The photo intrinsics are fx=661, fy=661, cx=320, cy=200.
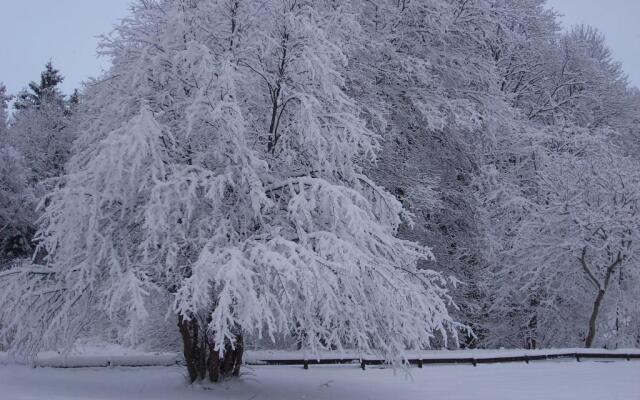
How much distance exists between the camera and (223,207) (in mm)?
10734

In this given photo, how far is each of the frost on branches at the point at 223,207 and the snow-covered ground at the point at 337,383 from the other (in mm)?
818

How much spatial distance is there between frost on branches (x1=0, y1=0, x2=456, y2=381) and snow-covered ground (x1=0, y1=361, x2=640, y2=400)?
818mm

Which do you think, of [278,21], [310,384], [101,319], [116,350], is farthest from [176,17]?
[116,350]

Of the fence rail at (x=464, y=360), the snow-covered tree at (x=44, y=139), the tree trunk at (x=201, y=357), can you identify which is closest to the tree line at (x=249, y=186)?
the tree trunk at (x=201, y=357)

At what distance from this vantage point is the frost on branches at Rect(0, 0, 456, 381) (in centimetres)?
944

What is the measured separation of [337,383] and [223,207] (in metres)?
4.62

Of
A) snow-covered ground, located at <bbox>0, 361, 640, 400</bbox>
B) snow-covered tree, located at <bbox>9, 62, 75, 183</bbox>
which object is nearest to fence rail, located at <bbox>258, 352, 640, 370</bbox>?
snow-covered ground, located at <bbox>0, 361, 640, 400</bbox>

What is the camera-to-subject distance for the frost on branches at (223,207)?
372 inches

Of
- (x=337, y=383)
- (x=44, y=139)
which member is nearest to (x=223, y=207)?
(x=337, y=383)

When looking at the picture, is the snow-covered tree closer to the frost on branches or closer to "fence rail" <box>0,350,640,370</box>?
"fence rail" <box>0,350,640,370</box>

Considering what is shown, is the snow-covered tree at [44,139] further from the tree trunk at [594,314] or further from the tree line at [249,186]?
the tree trunk at [594,314]

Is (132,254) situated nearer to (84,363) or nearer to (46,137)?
(84,363)

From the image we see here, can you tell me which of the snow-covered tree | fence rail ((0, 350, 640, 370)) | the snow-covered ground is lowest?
the snow-covered ground

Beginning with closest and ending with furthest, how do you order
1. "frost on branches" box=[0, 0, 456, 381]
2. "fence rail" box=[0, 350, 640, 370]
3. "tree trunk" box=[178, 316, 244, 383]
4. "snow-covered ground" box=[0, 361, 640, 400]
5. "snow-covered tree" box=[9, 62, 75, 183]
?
"frost on branches" box=[0, 0, 456, 381] < "snow-covered ground" box=[0, 361, 640, 400] < "tree trunk" box=[178, 316, 244, 383] < "fence rail" box=[0, 350, 640, 370] < "snow-covered tree" box=[9, 62, 75, 183]
